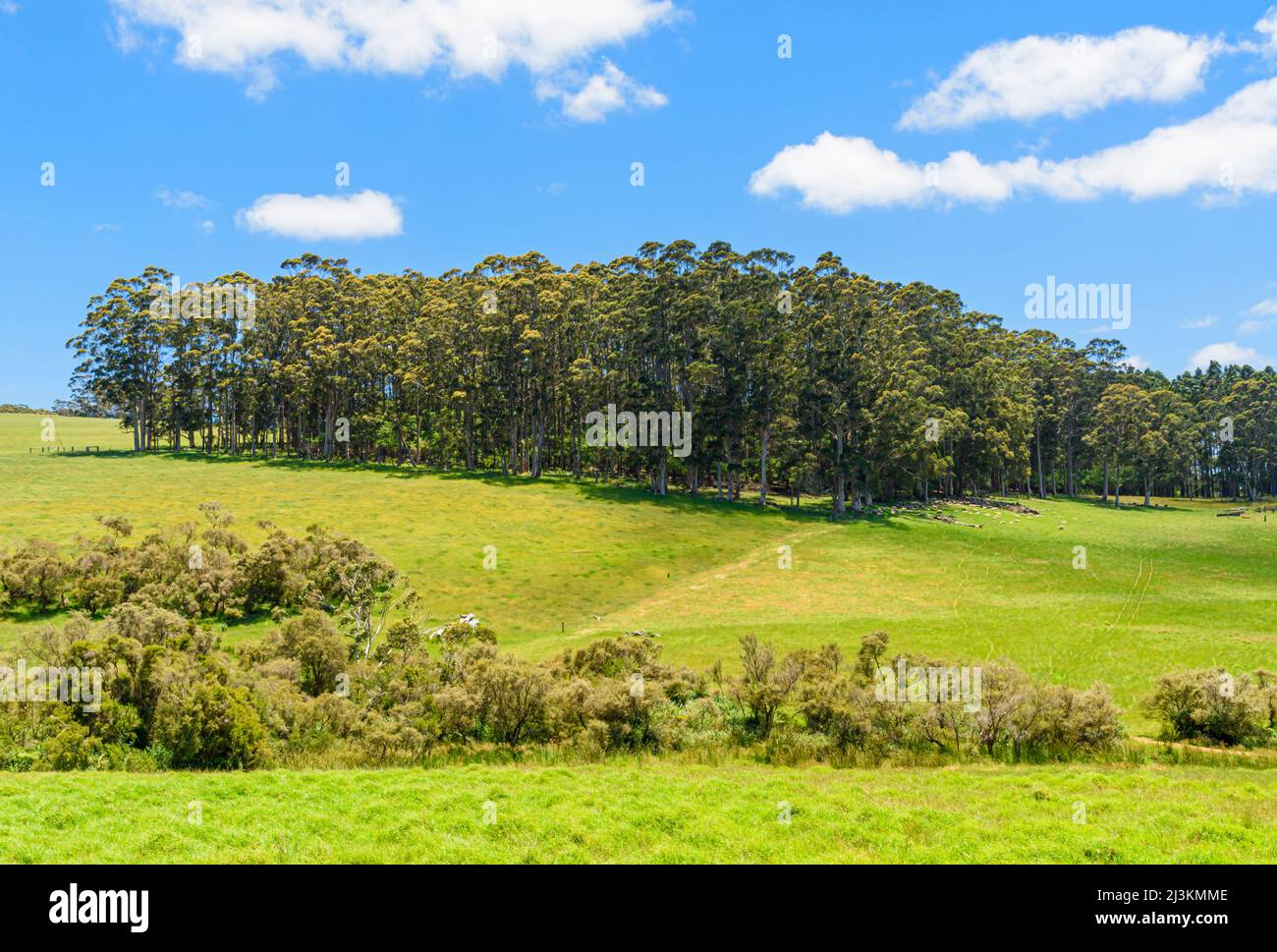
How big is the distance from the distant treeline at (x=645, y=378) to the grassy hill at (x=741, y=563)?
36.6ft

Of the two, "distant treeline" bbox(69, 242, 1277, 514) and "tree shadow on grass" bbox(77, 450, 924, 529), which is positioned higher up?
"distant treeline" bbox(69, 242, 1277, 514)

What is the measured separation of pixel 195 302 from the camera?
3974 inches

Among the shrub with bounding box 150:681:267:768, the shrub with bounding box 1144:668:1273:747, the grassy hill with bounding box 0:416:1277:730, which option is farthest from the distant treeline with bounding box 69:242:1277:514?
the shrub with bounding box 150:681:267:768

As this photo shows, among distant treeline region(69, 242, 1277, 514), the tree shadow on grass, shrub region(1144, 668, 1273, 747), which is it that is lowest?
shrub region(1144, 668, 1273, 747)

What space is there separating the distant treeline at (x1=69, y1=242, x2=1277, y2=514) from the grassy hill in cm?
1116

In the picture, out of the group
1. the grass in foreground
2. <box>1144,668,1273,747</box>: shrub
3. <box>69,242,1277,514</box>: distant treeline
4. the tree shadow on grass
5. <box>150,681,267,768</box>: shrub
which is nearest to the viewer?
the grass in foreground

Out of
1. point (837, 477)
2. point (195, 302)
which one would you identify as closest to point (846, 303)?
point (837, 477)

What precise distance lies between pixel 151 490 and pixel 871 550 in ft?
213

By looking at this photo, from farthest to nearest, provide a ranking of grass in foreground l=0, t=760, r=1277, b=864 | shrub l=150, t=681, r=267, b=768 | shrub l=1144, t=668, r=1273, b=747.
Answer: shrub l=1144, t=668, r=1273, b=747 → shrub l=150, t=681, r=267, b=768 → grass in foreground l=0, t=760, r=1277, b=864

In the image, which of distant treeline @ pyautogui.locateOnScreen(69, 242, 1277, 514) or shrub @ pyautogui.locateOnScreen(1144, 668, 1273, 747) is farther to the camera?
distant treeline @ pyautogui.locateOnScreen(69, 242, 1277, 514)

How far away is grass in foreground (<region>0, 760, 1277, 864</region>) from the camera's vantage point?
12125 millimetres

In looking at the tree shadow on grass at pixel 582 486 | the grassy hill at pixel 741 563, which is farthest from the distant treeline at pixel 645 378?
the grassy hill at pixel 741 563

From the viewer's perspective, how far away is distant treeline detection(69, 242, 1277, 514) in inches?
3095

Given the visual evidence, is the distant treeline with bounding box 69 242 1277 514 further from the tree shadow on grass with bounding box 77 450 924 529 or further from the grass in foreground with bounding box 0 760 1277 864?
the grass in foreground with bounding box 0 760 1277 864
